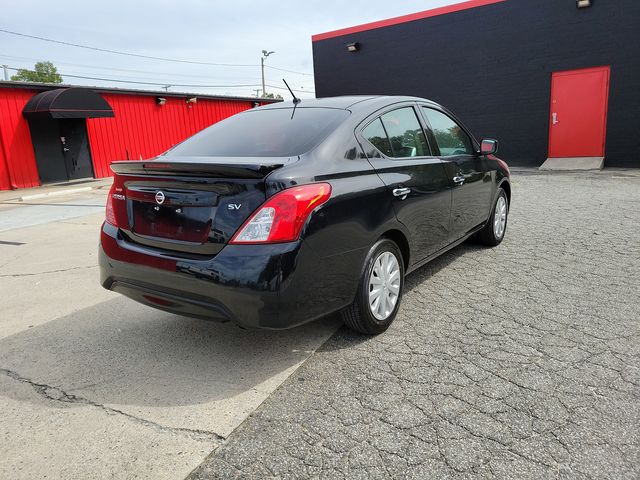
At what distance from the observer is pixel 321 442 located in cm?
226

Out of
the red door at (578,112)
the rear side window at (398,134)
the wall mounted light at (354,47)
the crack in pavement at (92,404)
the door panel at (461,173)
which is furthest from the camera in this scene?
the wall mounted light at (354,47)

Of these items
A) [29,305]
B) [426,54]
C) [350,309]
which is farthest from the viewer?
[426,54]

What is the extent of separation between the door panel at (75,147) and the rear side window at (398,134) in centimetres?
1585

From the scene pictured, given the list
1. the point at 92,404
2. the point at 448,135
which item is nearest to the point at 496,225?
the point at 448,135

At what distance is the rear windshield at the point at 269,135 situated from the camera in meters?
3.15

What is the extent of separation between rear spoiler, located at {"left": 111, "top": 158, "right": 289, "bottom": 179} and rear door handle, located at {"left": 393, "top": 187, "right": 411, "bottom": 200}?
0.91m

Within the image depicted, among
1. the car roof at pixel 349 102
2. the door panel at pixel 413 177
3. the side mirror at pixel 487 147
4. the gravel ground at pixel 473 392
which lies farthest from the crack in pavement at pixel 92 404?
the side mirror at pixel 487 147

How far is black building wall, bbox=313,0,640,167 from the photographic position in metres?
13.8

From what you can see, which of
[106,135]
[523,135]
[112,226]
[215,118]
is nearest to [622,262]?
[112,226]

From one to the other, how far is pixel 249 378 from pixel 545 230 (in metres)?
4.98

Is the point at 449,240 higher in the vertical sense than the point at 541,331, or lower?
higher

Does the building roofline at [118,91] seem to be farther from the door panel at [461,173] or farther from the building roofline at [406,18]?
the door panel at [461,173]

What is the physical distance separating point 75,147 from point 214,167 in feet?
54.6

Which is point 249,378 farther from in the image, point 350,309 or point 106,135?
point 106,135
